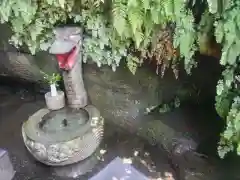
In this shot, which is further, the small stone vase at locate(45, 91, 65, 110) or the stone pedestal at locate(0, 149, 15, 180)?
the small stone vase at locate(45, 91, 65, 110)

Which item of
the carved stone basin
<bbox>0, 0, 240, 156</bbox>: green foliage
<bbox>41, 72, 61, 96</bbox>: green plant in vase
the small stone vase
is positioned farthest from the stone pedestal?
<bbox>0, 0, 240, 156</bbox>: green foliage

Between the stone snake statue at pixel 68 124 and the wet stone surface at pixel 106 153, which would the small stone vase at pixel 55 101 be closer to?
the stone snake statue at pixel 68 124

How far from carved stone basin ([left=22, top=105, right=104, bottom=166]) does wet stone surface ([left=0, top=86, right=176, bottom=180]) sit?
17cm

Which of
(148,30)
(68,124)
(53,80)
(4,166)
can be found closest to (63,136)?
(68,124)

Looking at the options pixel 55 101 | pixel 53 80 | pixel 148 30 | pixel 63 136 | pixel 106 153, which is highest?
pixel 148 30

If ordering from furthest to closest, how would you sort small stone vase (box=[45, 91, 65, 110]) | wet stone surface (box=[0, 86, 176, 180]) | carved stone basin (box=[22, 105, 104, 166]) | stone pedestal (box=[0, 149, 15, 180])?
small stone vase (box=[45, 91, 65, 110]) < wet stone surface (box=[0, 86, 176, 180]) < carved stone basin (box=[22, 105, 104, 166]) < stone pedestal (box=[0, 149, 15, 180])

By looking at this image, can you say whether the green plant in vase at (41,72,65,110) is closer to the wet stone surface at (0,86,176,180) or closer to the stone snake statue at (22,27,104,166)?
the stone snake statue at (22,27,104,166)

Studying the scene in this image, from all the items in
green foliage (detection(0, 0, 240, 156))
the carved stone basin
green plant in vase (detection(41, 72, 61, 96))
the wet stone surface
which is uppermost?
green foliage (detection(0, 0, 240, 156))

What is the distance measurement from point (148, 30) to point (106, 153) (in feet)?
4.39

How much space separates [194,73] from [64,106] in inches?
54.1

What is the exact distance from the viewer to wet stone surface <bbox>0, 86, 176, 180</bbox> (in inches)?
136

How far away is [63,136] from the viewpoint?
3.32 metres

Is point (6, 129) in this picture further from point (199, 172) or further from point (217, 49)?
point (217, 49)

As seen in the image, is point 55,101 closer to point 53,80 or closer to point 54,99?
point 54,99
